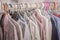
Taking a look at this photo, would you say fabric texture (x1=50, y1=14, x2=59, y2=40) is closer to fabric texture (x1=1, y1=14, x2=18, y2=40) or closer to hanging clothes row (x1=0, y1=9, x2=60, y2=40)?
hanging clothes row (x1=0, y1=9, x2=60, y2=40)

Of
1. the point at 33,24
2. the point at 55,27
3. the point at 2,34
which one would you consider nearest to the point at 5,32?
the point at 2,34

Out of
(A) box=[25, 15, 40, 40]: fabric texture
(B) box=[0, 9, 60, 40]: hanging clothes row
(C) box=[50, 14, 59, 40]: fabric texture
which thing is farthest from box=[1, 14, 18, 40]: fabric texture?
(C) box=[50, 14, 59, 40]: fabric texture

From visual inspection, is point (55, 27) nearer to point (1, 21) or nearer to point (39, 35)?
point (39, 35)

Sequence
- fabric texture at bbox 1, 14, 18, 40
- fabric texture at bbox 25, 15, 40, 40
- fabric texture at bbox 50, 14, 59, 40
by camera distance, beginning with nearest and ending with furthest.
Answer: fabric texture at bbox 1, 14, 18, 40
fabric texture at bbox 25, 15, 40, 40
fabric texture at bbox 50, 14, 59, 40

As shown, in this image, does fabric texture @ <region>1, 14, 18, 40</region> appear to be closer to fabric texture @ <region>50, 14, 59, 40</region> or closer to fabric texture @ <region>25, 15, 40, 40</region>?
fabric texture @ <region>25, 15, 40, 40</region>

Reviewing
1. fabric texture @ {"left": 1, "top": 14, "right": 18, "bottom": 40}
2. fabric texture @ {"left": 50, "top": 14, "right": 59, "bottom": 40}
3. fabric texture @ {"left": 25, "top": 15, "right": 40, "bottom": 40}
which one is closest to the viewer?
fabric texture @ {"left": 1, "top": 14, "right": 18, "bottom": 40}

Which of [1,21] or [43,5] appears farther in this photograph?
[43,5]

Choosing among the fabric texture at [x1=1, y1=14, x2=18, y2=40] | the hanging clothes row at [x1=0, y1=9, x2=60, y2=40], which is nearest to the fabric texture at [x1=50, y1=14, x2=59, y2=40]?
the hanging clothes row at [x1=0, y1=9, x2=60, y2=40]

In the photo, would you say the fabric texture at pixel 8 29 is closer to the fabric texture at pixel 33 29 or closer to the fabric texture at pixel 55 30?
the fabric texture at pixel 33 29

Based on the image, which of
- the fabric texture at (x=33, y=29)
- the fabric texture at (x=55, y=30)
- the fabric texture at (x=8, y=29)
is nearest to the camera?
the fabric texture at (x=8, y=29)

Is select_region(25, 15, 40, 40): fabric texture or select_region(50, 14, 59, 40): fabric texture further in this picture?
select_region(50, 14, 59, 40): fabric texture

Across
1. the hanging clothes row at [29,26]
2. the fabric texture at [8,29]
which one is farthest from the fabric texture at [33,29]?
the fabric texture at [8,29]

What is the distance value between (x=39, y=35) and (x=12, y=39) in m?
0.29

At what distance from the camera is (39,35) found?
1.31 meters
